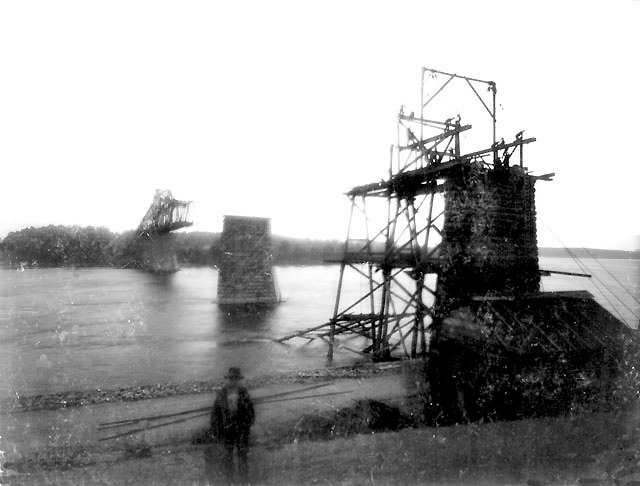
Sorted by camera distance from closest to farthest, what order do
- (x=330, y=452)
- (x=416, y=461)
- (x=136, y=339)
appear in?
(x=416, y=461)
(x=330, y=452)
(x=136, y=339)

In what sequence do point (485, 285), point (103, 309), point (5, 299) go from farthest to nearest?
1. point (5, 299)
2. point (103, 309)
3. point (485, 285)

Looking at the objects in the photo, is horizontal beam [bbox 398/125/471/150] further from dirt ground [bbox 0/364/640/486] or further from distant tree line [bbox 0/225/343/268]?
distant tree line [bbox 0/225/343/268]

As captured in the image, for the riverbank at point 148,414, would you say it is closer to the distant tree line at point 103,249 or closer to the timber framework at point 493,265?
the timber framework at point 493,265

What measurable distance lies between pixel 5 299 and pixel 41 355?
2816 cm

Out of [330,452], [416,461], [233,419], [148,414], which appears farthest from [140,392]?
[416,461]

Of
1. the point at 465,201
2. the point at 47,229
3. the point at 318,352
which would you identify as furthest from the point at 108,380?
the point at 47,229

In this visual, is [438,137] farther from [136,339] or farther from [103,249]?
[103,249]

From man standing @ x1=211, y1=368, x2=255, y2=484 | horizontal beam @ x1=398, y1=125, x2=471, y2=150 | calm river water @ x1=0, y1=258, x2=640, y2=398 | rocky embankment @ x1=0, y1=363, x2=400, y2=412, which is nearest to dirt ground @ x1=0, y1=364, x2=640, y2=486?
man standing @ x1=211, y1=368, x2=255, y2=484

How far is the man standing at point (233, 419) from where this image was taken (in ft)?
21.8

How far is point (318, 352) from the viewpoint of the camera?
1786 centimetres

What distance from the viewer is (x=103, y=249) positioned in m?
74.4

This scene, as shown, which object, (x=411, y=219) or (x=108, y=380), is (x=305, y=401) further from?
(x=108, y=380)

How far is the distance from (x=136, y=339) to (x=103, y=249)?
60.7 m

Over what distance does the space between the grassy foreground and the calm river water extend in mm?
7307
